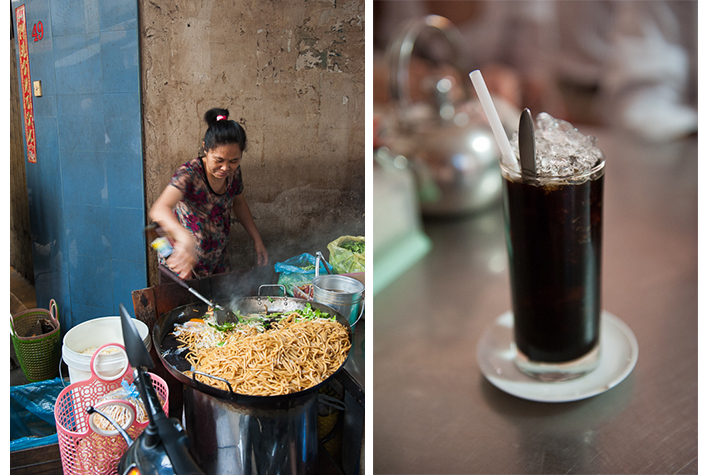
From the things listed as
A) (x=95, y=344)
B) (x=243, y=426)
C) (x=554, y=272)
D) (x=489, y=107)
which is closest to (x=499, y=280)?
(x=554, y=272)

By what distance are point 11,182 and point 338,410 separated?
117cm

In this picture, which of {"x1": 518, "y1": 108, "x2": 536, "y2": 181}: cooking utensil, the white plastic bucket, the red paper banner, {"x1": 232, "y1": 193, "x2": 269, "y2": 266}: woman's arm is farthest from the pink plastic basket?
{"x1": 518, "y1": 108, "x2": 536, "y2": 181}: cooking utensil

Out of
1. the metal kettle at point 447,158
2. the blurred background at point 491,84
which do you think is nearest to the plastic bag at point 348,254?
the blurred background at point 491,84

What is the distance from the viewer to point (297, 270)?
4.66ft

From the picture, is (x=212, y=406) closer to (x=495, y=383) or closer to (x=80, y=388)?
(x=80, y=388)

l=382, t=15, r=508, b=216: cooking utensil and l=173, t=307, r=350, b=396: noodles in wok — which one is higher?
l=382, t=15, r=508, b=216: cooking utensil

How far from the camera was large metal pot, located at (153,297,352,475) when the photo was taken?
1.18m

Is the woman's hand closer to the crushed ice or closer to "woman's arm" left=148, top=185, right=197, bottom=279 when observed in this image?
"woman's arm" left=148, top=185, right=197, bottom=279

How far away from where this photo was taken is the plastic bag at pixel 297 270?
4.64 feet

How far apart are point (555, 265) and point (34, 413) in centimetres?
146

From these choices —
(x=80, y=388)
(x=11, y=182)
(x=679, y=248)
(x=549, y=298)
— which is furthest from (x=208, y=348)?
(x=679, y=248)

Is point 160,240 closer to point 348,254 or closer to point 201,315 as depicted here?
point 201,315

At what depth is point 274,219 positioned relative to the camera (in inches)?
54.2

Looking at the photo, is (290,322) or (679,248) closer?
(290,322)
